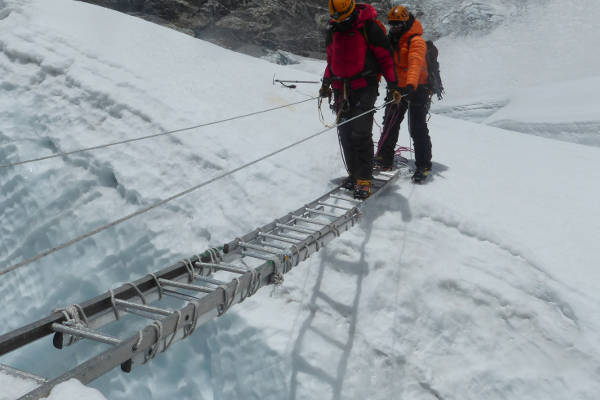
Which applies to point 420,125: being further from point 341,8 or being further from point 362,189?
point 341,8

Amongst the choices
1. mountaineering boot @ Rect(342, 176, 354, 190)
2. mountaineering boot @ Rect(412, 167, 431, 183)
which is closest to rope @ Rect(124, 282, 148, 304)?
mountaineering boot @ Rect(342, 176, 354, 190)

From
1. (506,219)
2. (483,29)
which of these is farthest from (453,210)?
(483,29)

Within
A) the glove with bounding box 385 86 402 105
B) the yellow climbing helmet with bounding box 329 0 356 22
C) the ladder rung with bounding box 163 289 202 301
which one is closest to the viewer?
the ladder rung with bounding box 163 289 202 301

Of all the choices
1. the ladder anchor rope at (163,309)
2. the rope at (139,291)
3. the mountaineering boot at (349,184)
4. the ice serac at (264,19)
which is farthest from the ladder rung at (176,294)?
the ice serac at (264,19)

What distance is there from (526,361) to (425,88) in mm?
2559

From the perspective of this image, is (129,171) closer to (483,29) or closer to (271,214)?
(271,214)

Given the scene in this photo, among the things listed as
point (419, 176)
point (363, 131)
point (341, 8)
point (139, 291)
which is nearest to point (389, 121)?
point (419, 176)

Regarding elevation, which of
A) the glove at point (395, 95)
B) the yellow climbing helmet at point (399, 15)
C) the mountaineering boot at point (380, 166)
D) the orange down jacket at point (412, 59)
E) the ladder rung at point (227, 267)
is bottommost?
the mountaineering boot at point (380, 166)

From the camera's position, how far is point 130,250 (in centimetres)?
448

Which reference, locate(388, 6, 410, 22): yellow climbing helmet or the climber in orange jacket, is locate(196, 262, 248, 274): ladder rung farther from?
locate(388, 6, 410, 22): yellow climbing helmet

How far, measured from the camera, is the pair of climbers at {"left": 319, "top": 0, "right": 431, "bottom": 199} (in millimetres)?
3662

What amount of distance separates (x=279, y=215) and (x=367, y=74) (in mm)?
1491

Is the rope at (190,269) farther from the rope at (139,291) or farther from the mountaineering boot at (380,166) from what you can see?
the mountaineering boot at (380,166)

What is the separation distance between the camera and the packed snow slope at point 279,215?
9.75ft
